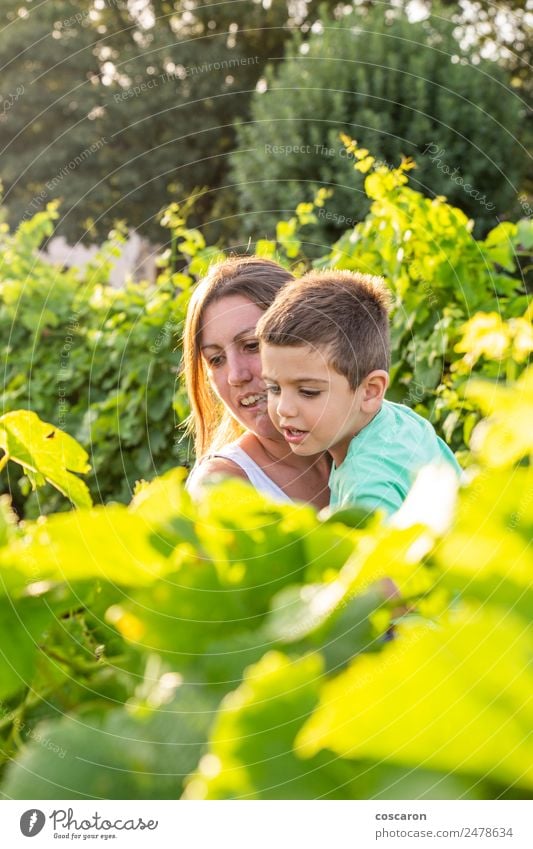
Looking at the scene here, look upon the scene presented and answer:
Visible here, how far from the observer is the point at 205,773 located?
310 mm

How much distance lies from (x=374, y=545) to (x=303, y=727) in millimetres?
80

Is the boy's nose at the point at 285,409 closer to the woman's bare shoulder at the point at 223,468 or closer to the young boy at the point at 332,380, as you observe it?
the young boy at the point at 332,380

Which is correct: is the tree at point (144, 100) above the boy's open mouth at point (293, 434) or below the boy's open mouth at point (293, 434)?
above

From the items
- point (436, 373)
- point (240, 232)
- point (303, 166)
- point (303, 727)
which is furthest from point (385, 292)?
point (240, 232)

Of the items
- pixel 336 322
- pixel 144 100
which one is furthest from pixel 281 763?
pixel 144 100

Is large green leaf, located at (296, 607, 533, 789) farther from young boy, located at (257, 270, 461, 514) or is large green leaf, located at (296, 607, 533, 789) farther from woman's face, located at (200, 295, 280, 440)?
woman's face, located at (200, 295, 280, 440)

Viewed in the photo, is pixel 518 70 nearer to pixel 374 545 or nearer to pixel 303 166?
pixel 303 166

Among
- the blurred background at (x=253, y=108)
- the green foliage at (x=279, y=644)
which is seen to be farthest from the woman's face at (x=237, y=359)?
the blurred background at (x=253, y=108)

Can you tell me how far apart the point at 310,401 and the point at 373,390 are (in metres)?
0.17

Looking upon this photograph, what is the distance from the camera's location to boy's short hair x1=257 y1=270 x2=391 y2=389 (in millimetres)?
1543

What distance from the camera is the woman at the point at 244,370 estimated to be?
1.81 meters

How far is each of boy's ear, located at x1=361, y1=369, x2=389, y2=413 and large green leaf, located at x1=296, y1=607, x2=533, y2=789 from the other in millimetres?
1281

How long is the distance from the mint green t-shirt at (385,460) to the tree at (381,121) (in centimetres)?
518

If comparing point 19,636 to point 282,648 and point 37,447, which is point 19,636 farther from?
point 37,447
